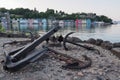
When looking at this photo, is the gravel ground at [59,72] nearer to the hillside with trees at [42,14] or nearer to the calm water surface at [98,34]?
the calm water surface at [98,34]

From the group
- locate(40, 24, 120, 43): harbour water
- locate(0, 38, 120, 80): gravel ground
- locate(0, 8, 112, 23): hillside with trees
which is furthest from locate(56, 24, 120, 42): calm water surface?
locate(0, 8, 112, 23): hillside with trees

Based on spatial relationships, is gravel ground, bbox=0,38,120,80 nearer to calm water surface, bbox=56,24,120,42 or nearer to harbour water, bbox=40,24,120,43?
harbour water, bbox=40,24,120,43

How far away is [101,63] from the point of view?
25.1 ft

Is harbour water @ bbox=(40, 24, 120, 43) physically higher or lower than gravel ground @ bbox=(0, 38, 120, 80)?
lower

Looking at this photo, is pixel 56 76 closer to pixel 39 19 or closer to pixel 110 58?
pixel 110 58

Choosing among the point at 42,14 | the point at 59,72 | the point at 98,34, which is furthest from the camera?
the point at 42,14

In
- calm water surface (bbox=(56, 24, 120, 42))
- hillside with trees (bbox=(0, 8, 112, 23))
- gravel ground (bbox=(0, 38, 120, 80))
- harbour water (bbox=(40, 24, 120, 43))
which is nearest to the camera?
gravel ground (bbox=(0, 38, 120, 80))

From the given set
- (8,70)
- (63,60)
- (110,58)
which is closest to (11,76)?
(8,70)

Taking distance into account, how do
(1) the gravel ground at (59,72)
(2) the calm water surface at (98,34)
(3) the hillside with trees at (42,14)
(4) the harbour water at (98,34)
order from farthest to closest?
(3) the hillside with trees at (42,14) < (2) the calm water surface at (98,34) < (4) the harbour water at (98,34) < (1) the gravel ground at (59,72)

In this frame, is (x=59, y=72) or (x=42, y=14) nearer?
(x=59, y=72)

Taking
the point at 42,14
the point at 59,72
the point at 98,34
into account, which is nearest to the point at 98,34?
the point at 98,34

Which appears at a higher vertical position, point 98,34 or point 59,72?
point 59,72

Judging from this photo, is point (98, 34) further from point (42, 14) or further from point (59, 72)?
point (42, 14)

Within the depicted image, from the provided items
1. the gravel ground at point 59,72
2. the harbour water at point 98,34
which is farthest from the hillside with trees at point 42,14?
the gravel ground at point 59,72
